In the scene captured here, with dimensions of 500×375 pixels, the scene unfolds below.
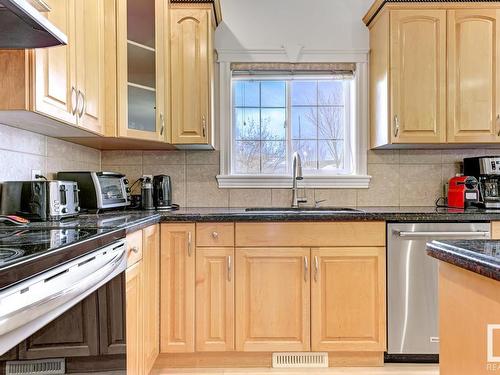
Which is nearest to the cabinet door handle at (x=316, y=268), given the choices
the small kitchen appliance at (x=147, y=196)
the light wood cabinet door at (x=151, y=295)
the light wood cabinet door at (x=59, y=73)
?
the light wood cabinet door at (x=151, y=295)

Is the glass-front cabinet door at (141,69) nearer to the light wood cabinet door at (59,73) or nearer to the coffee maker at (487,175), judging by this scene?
the light wood cabinet door at (59,73)

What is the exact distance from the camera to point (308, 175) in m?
2.93

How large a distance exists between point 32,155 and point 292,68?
188cm

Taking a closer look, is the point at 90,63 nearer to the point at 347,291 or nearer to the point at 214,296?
the point at 214,296

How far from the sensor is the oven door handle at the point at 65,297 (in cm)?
75

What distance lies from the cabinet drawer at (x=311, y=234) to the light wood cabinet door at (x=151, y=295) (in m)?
0.47

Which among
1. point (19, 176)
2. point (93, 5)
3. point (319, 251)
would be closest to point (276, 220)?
point (319, 251)

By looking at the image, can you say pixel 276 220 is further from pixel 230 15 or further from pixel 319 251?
pixel 230 15

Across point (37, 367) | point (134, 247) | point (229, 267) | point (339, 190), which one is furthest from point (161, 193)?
point (37, 367)

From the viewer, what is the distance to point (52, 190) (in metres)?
1.76

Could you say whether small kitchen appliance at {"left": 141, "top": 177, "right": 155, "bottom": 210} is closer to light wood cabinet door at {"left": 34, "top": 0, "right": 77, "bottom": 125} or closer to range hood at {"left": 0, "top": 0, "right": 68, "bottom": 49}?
light wood cabinet door at {"left": 34, "top": 0, "right": 77, "bottom": 125}

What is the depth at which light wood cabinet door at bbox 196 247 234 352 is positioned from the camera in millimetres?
2199

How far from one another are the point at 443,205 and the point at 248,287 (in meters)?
1.64

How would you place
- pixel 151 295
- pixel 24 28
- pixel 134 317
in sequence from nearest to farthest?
pixel 24 28 < pixel 134 317 < pixel 151 295
